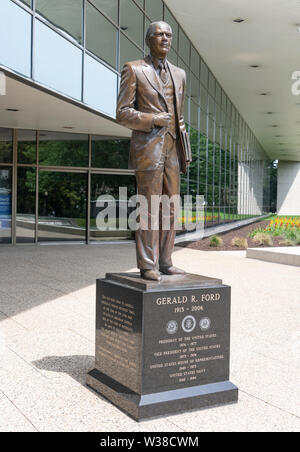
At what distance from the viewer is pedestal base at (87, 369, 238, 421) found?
4.00 meters

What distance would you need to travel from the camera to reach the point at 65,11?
1393 centimetres

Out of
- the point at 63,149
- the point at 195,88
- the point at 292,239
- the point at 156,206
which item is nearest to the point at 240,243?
the point at 292,239

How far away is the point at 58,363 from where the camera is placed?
204 inches

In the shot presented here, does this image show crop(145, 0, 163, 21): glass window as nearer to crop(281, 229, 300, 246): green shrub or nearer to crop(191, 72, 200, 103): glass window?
crop(191, 72, 200, 103): glass window

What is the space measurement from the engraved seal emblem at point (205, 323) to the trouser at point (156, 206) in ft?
2.01

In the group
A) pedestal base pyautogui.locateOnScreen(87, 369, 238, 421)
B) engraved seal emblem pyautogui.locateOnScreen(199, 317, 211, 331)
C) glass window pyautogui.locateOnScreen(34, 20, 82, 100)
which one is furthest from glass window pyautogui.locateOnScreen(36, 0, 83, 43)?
pedestal base pyautogui.locateOnScreen(87, 369, 238, 421)

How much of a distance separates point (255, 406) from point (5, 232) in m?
14.5

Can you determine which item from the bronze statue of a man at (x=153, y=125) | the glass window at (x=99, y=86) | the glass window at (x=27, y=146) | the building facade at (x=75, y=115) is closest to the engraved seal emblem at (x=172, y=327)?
the bronze statue of a man at (x=153, y=125)

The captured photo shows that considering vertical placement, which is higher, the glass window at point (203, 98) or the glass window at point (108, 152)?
the glass window at point (203, 98)

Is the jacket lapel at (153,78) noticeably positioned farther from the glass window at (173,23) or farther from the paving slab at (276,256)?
the glass window at (173,23)

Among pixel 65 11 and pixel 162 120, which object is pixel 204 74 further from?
pixel 162 120

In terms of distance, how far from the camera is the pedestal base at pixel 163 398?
4.00 m

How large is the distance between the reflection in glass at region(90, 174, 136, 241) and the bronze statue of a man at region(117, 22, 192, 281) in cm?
1492
